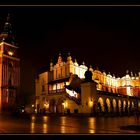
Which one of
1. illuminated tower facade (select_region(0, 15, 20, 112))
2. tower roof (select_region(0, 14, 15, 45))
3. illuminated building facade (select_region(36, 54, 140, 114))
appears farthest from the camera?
tower roof (select_region(0, 14, 15, 45))

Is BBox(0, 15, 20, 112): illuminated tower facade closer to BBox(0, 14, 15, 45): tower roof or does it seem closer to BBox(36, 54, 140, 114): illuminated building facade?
BBox(0, 14, 15, 45): tower roof

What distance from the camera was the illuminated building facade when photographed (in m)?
45.9

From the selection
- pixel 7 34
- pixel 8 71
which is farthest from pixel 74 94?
pixel 7 34

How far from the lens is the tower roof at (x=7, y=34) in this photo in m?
73.5

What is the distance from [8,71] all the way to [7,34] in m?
12.5

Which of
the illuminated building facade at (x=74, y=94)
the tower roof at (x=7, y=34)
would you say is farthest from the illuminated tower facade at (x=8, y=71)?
the illuminated building facade at (x=74, y=94)

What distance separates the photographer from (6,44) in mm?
71812

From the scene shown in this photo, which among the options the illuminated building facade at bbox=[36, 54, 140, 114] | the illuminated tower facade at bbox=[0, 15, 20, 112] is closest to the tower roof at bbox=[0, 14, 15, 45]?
the illuminated tower facade at bbox=[0, 15, 20, 112]

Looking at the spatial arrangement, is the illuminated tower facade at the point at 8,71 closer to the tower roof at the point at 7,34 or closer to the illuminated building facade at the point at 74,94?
the tower roof at the point at 7,34

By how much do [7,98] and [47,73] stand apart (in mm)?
12126

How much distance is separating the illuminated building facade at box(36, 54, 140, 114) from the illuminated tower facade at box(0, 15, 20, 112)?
6207 millimetres

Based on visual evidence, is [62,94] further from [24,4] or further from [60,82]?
[24,4]
